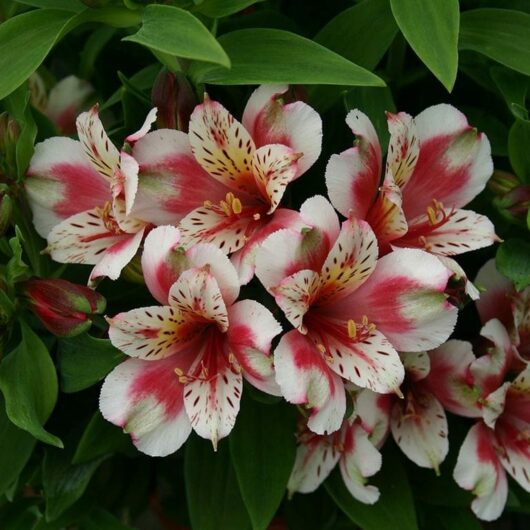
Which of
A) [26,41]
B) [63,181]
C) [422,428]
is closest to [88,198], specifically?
[63,181]

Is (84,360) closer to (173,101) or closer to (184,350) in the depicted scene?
(184,350)

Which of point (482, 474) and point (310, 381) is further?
point (482, 474)

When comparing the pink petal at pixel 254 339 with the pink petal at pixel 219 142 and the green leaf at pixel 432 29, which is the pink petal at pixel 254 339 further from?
the green leaf at pixel 432 29

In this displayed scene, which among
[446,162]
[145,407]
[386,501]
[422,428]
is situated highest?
[446,162]

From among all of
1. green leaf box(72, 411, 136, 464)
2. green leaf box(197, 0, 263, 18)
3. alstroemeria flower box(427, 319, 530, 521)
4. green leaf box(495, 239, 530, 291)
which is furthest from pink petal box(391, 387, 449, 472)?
green leaf box(197, 0, 263, 18)

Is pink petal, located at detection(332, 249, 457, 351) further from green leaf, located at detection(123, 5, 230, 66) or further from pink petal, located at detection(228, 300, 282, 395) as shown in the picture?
green leaf, located at detection(123, 5, 230, 66)

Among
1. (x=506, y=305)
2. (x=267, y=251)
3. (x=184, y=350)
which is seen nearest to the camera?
(x=267, y=251)
